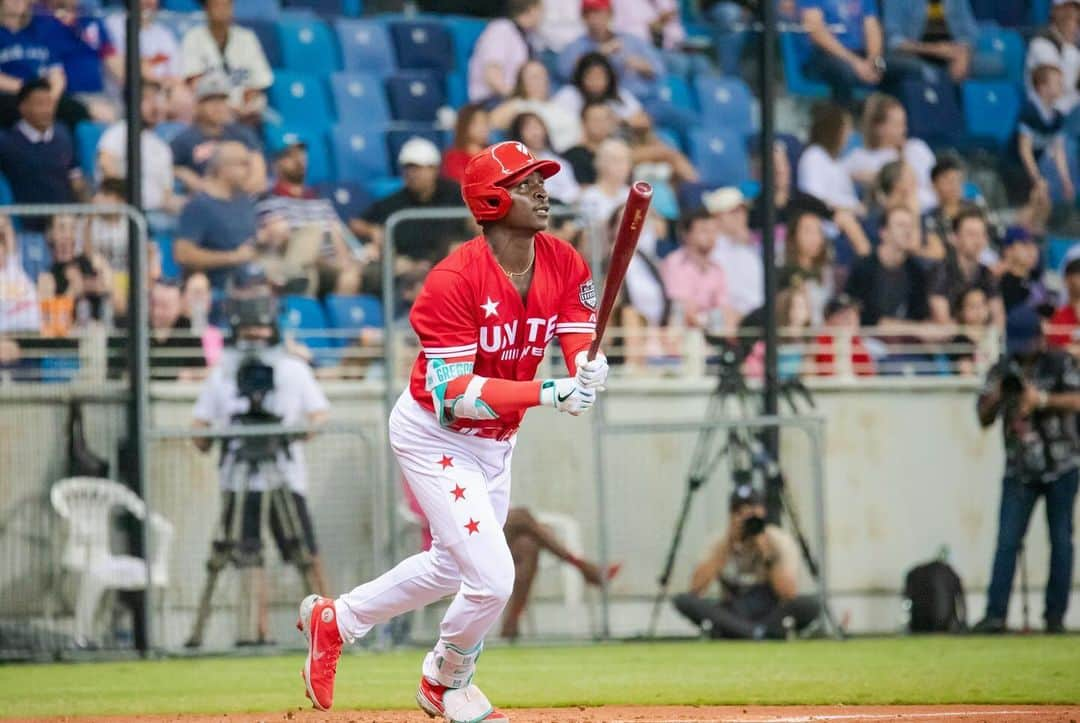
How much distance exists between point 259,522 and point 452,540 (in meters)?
4.44

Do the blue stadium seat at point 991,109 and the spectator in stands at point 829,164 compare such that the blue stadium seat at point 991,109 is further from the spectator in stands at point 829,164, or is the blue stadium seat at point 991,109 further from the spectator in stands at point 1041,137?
the spectator in stands at point 829,164

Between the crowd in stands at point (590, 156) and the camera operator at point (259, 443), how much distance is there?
0.55m

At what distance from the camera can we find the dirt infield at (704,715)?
7.04m

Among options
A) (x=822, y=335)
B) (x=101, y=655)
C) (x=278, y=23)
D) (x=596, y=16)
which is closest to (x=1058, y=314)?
(x=822, y=335)

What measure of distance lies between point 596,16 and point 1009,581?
6.14 m

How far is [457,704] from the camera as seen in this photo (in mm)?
6629

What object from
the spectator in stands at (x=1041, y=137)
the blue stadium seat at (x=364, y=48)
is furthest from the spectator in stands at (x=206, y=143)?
the spectator in stands at (x=1041, y=137)

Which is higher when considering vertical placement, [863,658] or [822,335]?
[822,335]

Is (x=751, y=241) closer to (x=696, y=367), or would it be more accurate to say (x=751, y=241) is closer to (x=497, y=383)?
(x=696, y=367)

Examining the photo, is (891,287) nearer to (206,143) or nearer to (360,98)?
(360,98)

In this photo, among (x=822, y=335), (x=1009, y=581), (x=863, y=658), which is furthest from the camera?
(x=822, y=335)

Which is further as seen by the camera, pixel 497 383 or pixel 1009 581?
pixel 1009 581

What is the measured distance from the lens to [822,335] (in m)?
12.7

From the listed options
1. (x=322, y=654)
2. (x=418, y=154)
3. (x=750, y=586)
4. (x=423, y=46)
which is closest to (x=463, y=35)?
(x=423, y=46)
